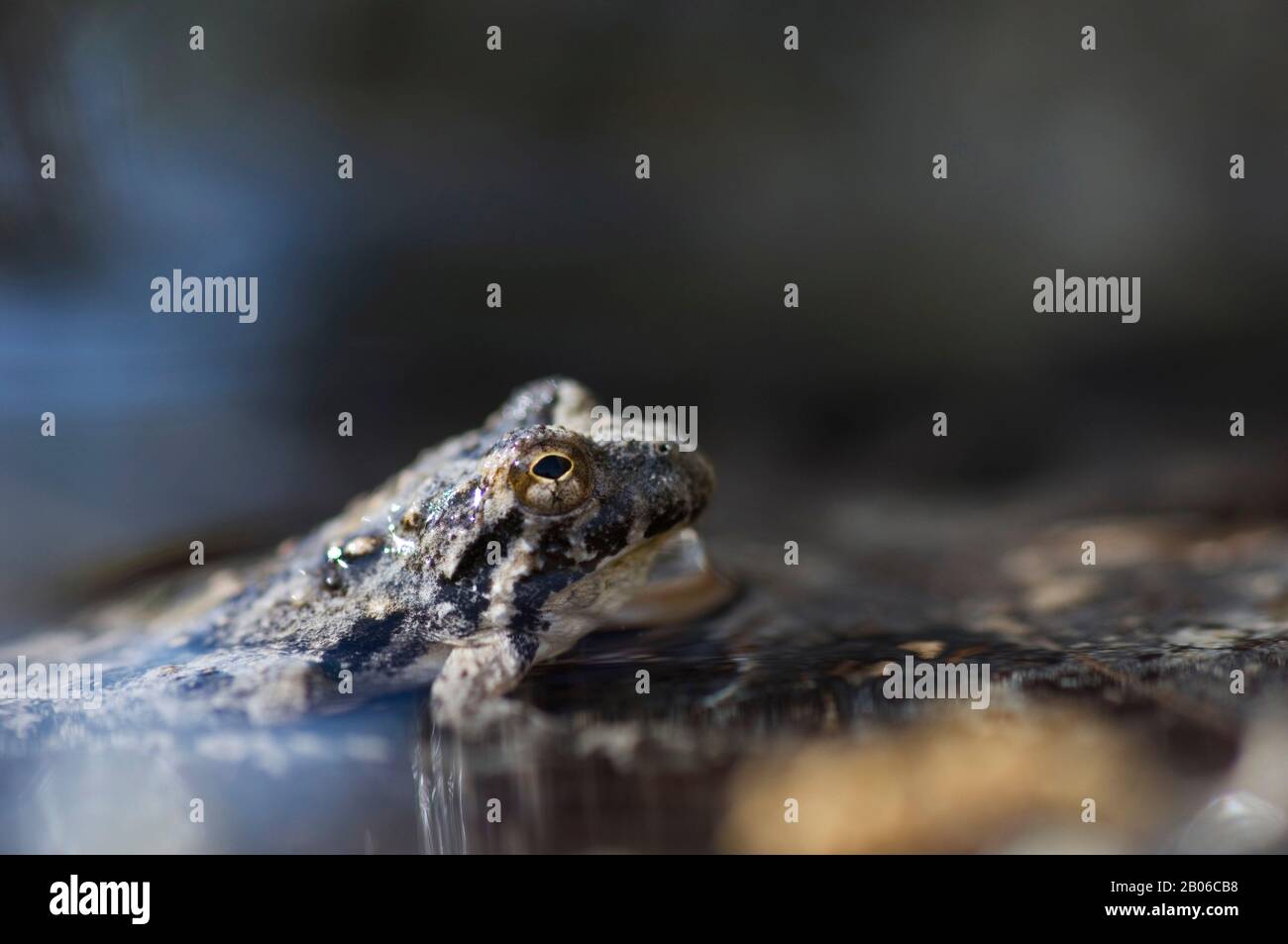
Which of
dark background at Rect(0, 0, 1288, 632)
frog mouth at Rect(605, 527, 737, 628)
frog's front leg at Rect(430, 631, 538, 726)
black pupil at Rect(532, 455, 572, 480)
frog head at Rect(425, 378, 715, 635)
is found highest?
dark background at Rect(0, 0, 1288, 632)

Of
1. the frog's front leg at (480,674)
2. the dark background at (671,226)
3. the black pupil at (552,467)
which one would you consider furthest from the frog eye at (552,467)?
the dark background at (671,226)

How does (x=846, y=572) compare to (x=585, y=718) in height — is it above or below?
above

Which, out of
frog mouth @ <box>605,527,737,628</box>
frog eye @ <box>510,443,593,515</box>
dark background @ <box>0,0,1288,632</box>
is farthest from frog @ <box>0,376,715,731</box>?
dark background @ <box>0,0,1288,632</box>

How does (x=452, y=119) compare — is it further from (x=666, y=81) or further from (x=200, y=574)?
(x=200, y=574)

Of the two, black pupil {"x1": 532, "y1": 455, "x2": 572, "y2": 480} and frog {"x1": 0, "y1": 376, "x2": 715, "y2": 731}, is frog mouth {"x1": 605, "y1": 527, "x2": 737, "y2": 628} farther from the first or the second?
black pupil {"x1": 532, "y1": 455, "x2": 572, "y2": 480}

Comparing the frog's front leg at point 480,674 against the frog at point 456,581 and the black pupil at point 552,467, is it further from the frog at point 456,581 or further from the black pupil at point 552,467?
the black pupil at point 552,467
